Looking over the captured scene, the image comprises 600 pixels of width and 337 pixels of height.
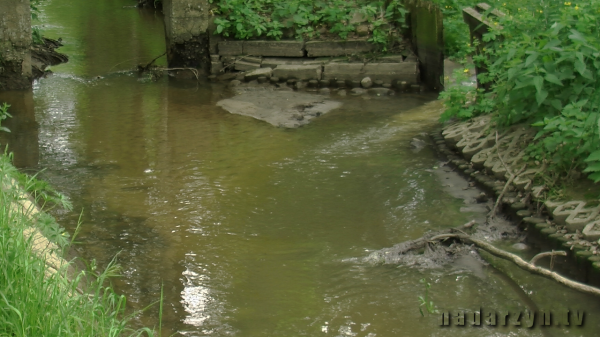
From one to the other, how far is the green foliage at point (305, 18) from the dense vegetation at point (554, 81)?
430cm

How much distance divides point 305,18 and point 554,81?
657 cm

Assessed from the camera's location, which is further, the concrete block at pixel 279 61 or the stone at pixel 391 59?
the concrete block at pixel 279 61

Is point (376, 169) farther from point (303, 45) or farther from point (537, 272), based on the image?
point (303, 45)

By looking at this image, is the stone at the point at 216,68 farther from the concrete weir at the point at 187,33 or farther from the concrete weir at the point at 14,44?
the concrete weir at the point at 14,44

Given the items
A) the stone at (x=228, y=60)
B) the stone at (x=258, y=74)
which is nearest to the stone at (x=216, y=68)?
the stone at (x=228, y=60)

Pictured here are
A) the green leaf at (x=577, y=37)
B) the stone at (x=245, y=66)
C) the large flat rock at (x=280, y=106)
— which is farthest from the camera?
the stone at (x=245, y=66)

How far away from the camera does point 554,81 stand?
19.3 feet

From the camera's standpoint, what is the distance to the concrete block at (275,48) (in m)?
11.5

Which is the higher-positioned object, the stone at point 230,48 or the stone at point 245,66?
the stone at point 230,48

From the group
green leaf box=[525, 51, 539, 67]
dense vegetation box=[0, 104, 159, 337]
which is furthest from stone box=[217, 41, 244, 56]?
dense vegetation box=[0, 104, 159, 337]

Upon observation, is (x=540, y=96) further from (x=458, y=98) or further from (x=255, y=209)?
(x=255, y=209)

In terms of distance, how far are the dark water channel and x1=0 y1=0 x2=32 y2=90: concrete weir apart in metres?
0.43

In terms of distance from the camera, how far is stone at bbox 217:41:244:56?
1176cm

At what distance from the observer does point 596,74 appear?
5.83m
